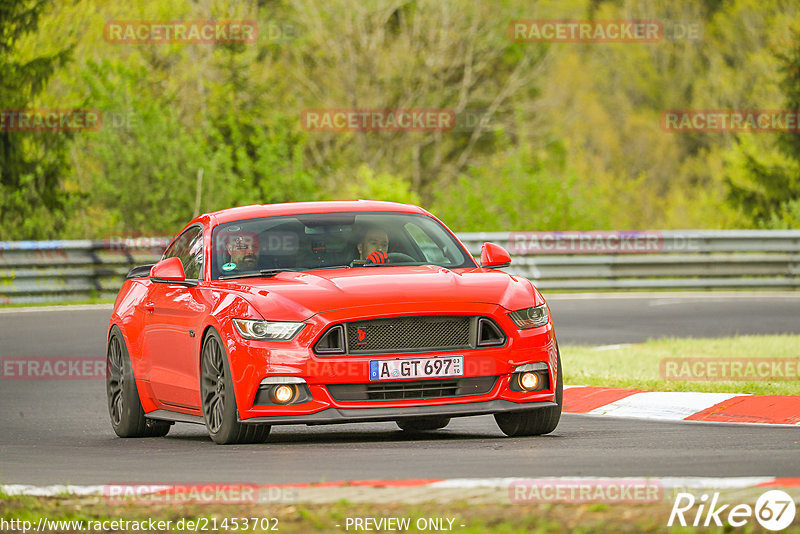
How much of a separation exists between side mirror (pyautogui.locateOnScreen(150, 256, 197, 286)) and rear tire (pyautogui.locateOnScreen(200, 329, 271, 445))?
2.30 ft

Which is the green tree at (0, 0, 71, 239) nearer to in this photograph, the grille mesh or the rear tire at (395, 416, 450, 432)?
the rear tire at (395, 416, 450, 432)

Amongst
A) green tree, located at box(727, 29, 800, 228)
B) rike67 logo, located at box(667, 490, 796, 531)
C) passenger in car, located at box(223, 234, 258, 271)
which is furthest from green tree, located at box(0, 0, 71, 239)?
rike67 logo, located at box(667, 490, 796, 531)

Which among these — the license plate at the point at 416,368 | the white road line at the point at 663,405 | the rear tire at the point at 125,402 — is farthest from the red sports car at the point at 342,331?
the white road line at the point at 663,405

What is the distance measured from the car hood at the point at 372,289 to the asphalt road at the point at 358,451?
0.82 meters

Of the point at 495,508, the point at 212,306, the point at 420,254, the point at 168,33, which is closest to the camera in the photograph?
the point at 495,508

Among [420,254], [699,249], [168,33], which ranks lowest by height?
[699,249]

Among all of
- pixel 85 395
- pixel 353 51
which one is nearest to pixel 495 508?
pixel 85 395

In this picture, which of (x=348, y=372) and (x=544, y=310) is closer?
(x=348, y=372)

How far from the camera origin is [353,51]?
45.6 metres

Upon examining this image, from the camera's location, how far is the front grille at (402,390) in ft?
28.9

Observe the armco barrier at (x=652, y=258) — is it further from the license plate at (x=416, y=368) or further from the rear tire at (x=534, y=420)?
the license plate at (x=416, y=368)

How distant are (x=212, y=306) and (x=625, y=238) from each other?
18.5 metres

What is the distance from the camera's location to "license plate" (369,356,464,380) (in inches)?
346

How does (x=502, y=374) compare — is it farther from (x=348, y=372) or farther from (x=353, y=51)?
(x=353, y=51)
